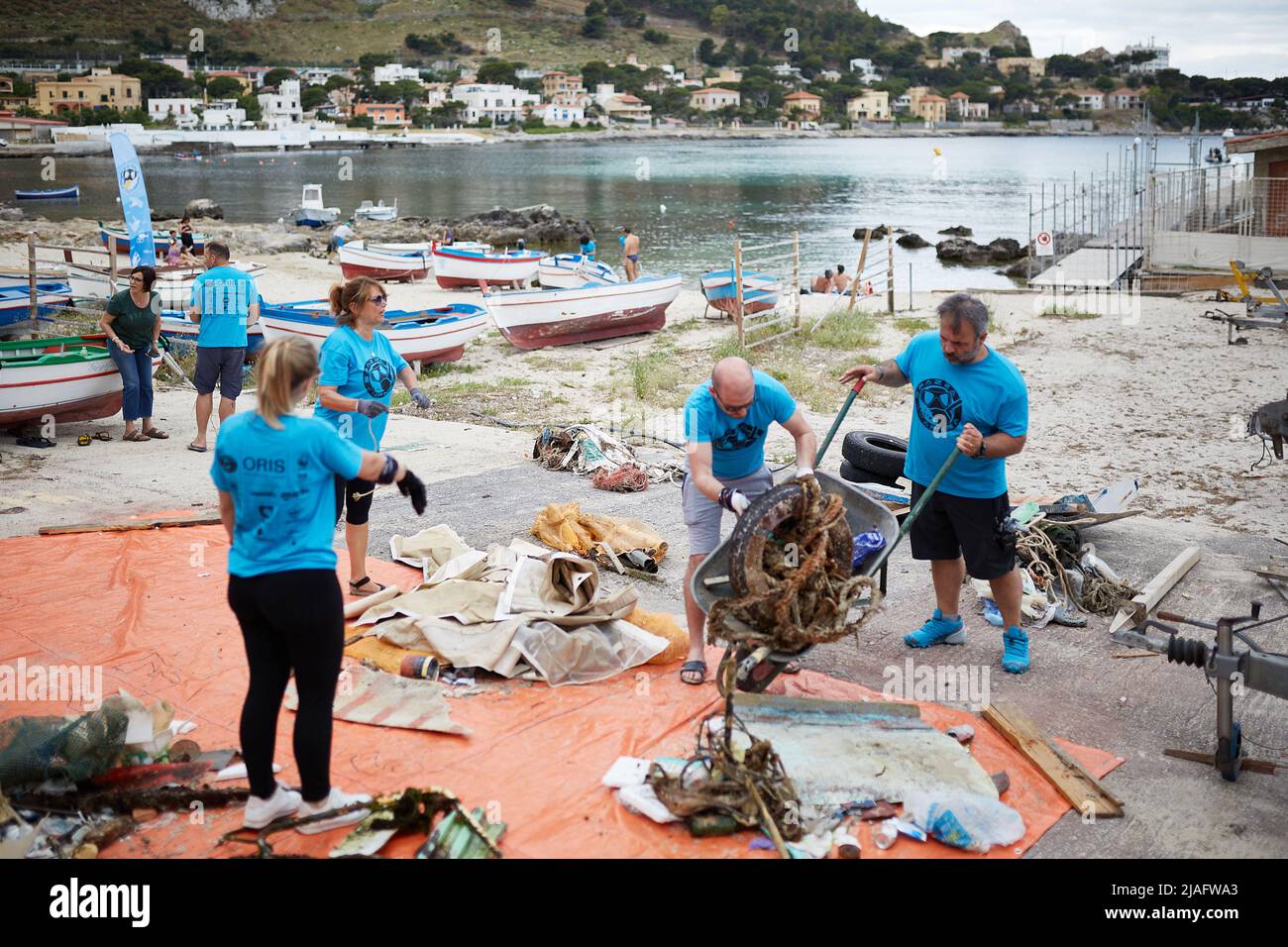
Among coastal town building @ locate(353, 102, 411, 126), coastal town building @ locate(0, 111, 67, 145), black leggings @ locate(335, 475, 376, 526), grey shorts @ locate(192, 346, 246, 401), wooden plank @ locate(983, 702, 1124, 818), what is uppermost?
coastal town building @ locate(353, 102, 411, 126)

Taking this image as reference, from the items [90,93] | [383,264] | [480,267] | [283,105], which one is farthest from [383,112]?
[480,267]

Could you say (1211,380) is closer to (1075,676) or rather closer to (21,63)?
(1075,676)

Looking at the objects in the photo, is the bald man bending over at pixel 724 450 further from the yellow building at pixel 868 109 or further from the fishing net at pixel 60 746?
the yellow building at pixel 868 109

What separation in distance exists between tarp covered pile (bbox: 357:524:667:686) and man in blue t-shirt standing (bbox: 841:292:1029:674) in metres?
1.60

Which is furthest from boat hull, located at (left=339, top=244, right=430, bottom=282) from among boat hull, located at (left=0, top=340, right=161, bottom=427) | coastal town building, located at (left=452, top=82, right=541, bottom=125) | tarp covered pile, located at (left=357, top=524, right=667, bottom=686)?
coastal town building, located at (left=452, top=82, right=541, bottom=125)

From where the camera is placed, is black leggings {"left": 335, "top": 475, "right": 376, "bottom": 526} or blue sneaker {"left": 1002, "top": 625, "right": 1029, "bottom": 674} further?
black leggings {"left": 335, "top": 475, "right": 376, "bottom": 526}

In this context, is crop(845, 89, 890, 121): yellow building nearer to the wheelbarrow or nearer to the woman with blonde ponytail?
the wheelbarrow

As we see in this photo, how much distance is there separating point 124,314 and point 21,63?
178063mm

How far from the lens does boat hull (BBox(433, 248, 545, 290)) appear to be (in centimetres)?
2659

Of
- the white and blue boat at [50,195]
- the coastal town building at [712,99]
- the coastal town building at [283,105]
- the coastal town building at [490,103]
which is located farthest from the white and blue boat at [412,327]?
the coastal town building at [712,99]

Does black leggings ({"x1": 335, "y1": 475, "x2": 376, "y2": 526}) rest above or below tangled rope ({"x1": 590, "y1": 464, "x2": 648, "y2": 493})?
above

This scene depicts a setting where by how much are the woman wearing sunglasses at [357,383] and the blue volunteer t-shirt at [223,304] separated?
3.65m

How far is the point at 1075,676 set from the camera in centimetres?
541
